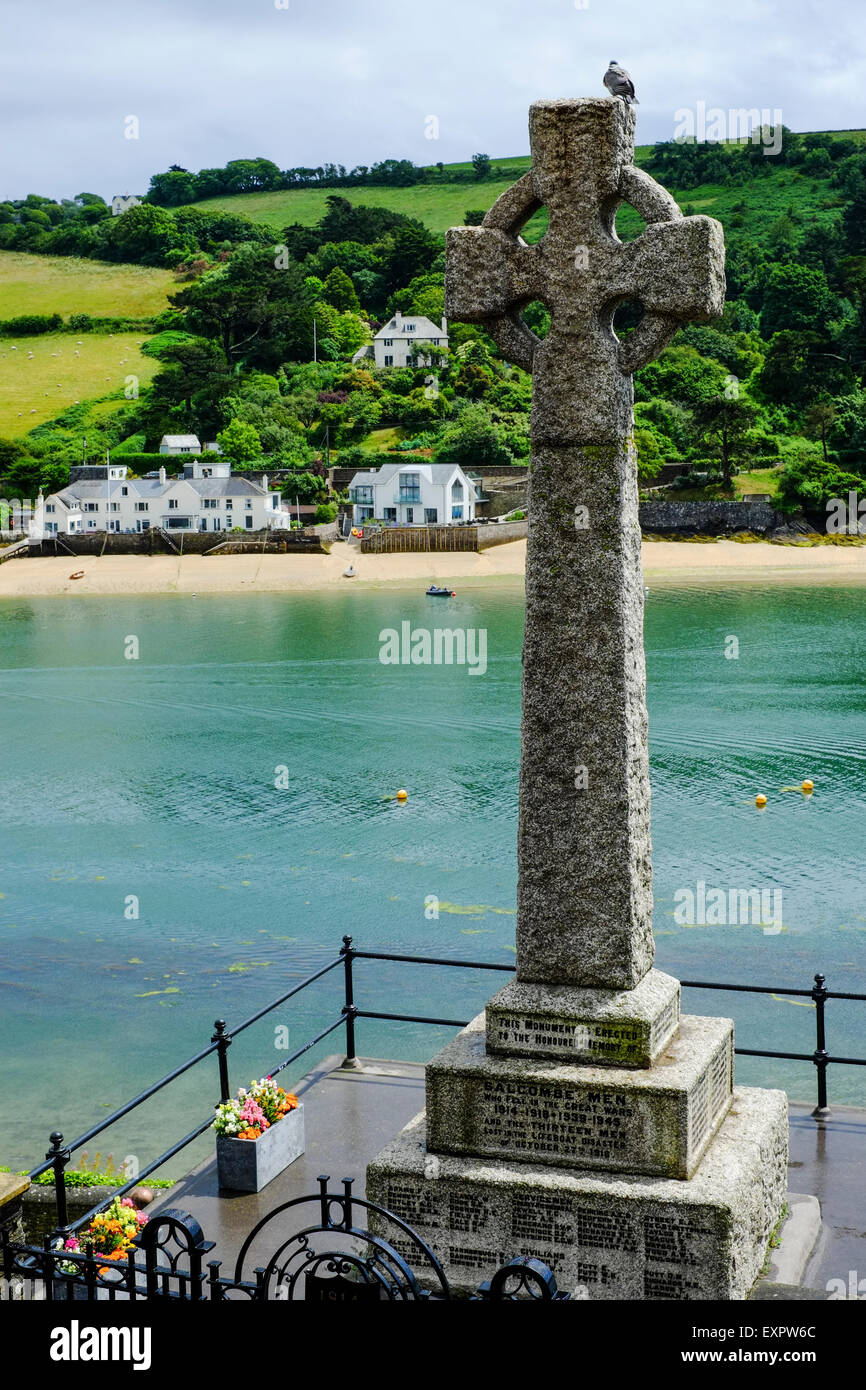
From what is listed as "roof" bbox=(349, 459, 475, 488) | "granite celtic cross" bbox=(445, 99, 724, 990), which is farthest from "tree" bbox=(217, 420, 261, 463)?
"granite celtic cross" bbox=(445, 99, 724, 990)

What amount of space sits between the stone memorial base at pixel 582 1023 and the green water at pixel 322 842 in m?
7.97

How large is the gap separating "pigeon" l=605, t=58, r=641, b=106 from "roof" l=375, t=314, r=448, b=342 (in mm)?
120940

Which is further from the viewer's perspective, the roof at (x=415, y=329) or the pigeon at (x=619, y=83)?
the roof at (x=415, y=329)

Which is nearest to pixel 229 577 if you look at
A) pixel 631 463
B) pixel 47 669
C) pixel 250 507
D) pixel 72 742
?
pixel 250 507

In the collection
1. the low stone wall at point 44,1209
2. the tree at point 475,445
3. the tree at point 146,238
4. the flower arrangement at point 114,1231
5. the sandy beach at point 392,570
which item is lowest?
the low stone wall at point 44,1209

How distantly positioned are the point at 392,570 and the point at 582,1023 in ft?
248

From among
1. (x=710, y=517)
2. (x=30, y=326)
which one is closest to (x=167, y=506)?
(x=710, y=517)

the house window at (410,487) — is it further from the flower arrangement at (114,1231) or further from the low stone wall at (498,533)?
the flower arrangement at (114,1231)

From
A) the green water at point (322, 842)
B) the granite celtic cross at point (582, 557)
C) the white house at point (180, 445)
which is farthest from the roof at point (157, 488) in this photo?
the granite celtic cross at point (582, 557)

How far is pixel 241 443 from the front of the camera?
107m

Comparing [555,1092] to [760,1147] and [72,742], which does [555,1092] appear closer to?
[760,1147]

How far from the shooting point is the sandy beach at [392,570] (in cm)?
7925

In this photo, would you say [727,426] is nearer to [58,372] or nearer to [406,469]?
[406,469]
